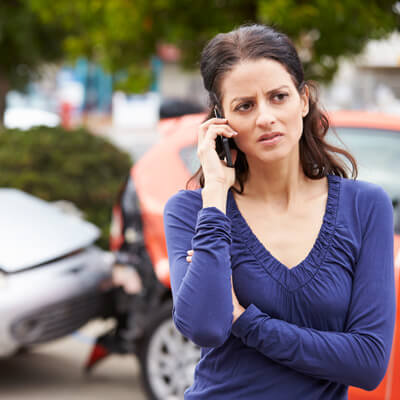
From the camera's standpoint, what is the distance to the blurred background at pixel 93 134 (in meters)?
4.25

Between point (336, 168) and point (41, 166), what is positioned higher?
point (336, 168)

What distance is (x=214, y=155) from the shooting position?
1915 millimetres

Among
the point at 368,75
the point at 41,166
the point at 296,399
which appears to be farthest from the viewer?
the point at 368,75

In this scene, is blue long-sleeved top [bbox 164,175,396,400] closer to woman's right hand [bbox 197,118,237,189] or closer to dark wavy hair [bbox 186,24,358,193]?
woman's right hand [bbox 197,118,237,189]

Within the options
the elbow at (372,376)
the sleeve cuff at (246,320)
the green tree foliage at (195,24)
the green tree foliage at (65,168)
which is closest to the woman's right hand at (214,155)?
the sleeve cuff at (246,320)

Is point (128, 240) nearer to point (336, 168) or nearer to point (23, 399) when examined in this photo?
point (23, 399)

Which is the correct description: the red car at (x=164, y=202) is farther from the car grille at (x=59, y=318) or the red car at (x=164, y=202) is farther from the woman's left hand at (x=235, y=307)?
the woman's left hand at (x=235, y=307)

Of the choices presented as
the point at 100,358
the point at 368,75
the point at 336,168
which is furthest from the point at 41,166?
the point at 368,75

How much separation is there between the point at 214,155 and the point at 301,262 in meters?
0.41

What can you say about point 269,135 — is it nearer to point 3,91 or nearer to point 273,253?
point 273,253

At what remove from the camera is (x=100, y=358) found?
4.37 metres

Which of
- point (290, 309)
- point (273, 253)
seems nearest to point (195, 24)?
point (273, 253)

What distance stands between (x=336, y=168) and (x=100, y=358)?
2.82 metres

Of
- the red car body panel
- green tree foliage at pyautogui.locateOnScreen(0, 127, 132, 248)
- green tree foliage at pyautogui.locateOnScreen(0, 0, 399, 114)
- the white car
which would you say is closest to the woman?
the red car body panel
